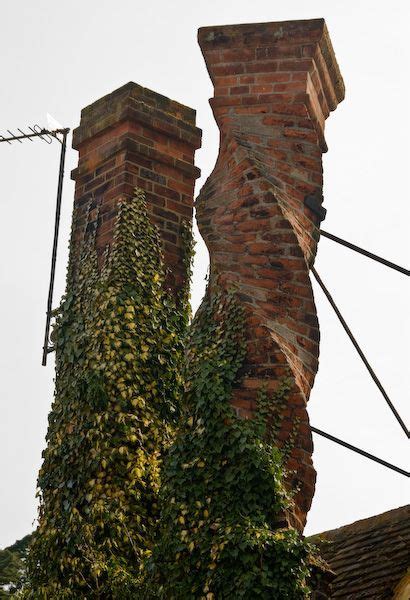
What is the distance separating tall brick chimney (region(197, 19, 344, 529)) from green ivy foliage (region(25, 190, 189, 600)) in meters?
0.79

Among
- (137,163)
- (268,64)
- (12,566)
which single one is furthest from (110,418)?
(12,566)

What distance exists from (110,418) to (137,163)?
7.17ft

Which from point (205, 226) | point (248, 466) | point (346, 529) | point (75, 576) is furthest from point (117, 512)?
point (346, 529)

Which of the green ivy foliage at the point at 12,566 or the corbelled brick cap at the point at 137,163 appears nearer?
the corbelled brick cap at the point at 137,163

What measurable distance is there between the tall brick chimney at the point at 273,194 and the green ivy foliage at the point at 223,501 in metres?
0.14

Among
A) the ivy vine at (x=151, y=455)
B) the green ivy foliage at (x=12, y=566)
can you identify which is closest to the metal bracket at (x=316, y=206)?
the ivy vine at (x=151, y=455)

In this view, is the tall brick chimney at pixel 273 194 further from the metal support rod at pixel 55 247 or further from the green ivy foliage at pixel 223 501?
the metal support rod at pixel 55 247

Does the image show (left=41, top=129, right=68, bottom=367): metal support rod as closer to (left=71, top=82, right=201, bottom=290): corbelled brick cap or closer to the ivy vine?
(left=71, top=82, right=201, bottom=290): corbelled brick cap

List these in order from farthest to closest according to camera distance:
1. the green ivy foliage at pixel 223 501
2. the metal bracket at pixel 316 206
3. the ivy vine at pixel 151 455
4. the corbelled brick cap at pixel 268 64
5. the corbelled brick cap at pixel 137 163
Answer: the corbelled brick cap at pixel 137 163 → the corbelled brick cap at pixel 268 64 → the metal bracket at pixel 316 206 → the ivy vine at pixel 151 455 → the green ivy foliage at pixel 223 501

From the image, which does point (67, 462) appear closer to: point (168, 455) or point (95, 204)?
point (168, 455)

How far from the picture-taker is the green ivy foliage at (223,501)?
8125 mm

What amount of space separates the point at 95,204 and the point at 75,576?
2984 millimetres

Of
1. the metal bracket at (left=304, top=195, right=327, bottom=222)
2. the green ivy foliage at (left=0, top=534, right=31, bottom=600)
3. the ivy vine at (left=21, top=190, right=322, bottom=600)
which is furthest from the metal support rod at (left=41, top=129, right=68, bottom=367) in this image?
the green ivy foliage at (left=0, top=534, right=31, bottom=600)

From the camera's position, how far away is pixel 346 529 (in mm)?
11266
